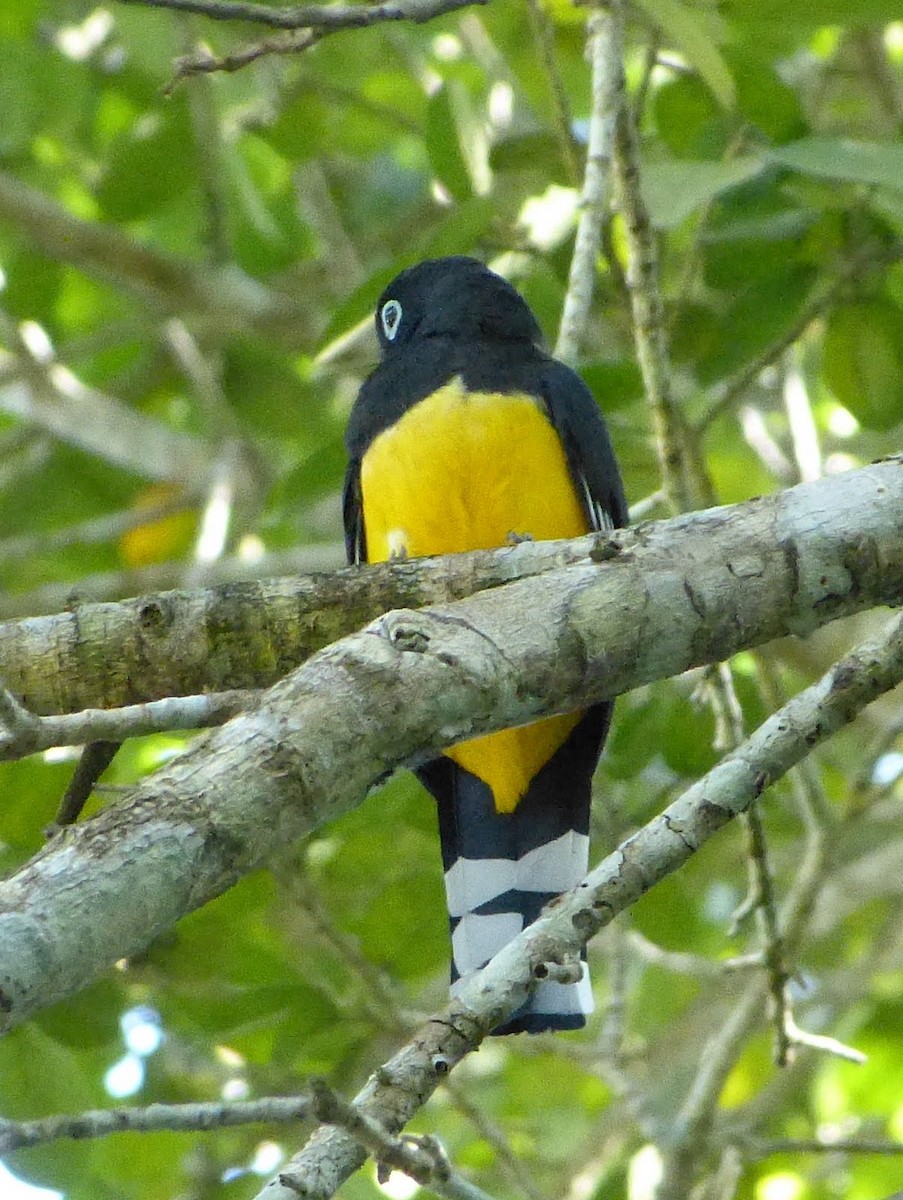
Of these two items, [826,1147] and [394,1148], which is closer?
[394,1148]

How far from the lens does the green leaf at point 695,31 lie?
3.14m

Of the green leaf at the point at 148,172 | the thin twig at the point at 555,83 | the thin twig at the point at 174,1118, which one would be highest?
the green leaf at the point at 148,172

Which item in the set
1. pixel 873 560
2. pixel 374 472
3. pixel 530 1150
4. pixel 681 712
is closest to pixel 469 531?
pixel 374 472

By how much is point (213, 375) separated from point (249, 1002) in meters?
3.36

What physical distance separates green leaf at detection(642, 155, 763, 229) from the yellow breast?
69cm

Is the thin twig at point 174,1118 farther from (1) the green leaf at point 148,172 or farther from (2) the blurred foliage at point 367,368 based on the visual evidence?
(1) the green leaf at point 148,172

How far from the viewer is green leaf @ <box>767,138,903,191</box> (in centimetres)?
309

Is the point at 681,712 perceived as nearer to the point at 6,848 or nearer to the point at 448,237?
the point at 448,237

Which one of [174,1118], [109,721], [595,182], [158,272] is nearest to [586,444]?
[595,182]

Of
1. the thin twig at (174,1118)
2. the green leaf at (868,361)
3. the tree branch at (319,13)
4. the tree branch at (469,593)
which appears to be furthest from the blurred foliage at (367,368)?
the thin twig at (174,1118)

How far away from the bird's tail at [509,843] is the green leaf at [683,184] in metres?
1.14

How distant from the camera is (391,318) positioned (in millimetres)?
4516

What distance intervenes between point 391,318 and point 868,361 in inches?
50.7

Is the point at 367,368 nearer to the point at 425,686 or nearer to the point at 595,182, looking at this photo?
the point at 595,182
